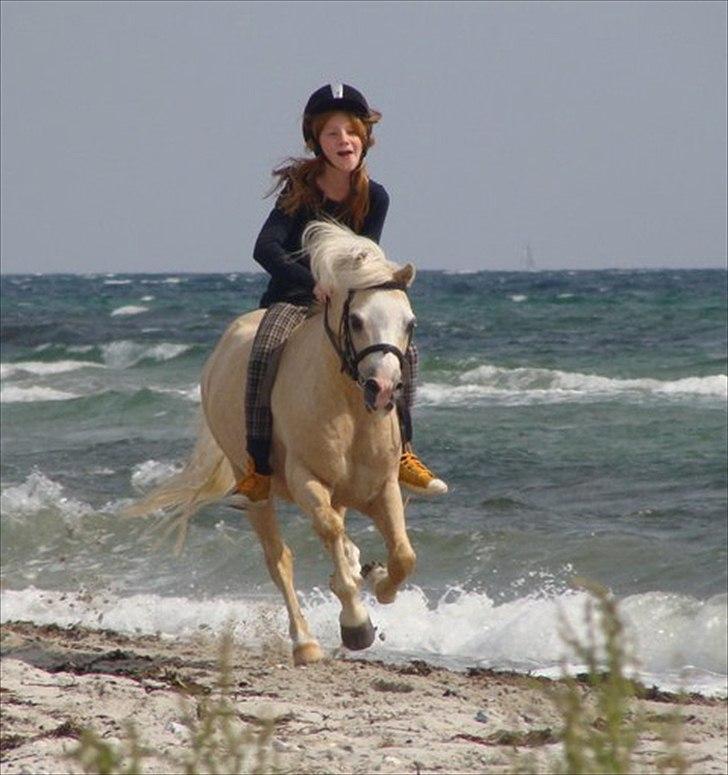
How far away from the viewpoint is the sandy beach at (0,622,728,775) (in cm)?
660

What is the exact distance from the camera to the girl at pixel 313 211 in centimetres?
780

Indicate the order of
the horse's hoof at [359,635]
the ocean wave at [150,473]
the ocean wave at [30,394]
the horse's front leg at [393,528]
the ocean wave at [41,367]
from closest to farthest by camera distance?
the horse's front leg at [393,528] < the horse's hoof at [359,635] < the ocean wave at [150,473] < the ocean wave at [30,394] < the ocean wave at [41,367]

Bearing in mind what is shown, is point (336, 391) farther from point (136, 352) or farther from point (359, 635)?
point (136, 352)

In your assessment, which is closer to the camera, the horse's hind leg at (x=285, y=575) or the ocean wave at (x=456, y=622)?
Result: the horse's hind leg at (x=285, y=575)

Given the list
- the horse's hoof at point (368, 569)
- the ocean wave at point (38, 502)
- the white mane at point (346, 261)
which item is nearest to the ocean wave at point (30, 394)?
the ocean wave at point (38, 502)

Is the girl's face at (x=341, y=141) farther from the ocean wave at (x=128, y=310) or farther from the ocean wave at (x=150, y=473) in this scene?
the ocean wave at (x=128, y=310)

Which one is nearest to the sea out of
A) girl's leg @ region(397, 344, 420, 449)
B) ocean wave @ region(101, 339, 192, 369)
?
girl's leg @ region(397, 344, 420, 449)

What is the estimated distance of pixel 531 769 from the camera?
2.97 m

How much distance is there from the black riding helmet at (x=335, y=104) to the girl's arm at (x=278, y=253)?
324mm

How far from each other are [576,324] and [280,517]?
101 ft

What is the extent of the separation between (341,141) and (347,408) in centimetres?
114

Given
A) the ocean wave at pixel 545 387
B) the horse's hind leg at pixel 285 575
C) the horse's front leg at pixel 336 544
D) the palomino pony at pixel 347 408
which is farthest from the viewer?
the ocean wave at pixel 545 387

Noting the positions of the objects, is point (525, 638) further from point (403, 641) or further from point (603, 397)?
point (603, 397)

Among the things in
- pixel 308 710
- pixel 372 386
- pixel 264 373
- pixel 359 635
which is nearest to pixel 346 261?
pixel 372 386
